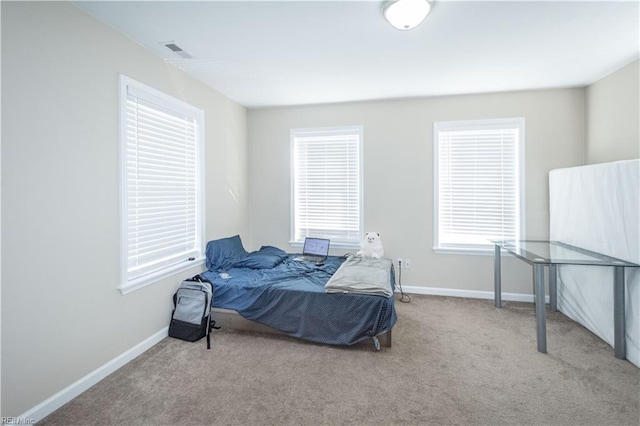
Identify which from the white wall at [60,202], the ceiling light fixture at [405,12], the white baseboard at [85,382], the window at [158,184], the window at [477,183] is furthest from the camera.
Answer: the window at [477,183]

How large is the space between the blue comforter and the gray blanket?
2.0 inches

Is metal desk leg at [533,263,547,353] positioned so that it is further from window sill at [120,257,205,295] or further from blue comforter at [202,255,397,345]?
window sill at [120,257,205,295]

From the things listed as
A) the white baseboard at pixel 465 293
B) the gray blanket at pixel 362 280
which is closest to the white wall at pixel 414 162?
Answer: the white baseboard at pixel 465 293

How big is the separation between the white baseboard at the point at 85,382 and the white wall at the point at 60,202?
37 millimetres

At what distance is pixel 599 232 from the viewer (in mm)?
2648

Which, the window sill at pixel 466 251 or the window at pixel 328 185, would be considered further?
the window at pixel 328 185

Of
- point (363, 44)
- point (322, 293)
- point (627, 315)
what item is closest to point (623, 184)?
point (627, 315)

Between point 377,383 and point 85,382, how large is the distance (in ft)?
6.62

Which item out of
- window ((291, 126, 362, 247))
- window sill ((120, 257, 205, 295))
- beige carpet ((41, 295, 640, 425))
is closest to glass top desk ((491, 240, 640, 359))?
beige carpet ((41, 295, 640, 425))

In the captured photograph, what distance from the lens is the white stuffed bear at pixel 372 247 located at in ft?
12.3

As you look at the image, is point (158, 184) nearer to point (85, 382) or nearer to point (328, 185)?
point (85, 382)

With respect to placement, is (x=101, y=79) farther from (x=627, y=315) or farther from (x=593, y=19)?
(x=627, y=315)

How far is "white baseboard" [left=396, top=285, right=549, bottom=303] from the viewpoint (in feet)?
12.0

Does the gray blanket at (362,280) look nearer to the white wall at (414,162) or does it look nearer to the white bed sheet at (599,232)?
the white wall at (414,162)
